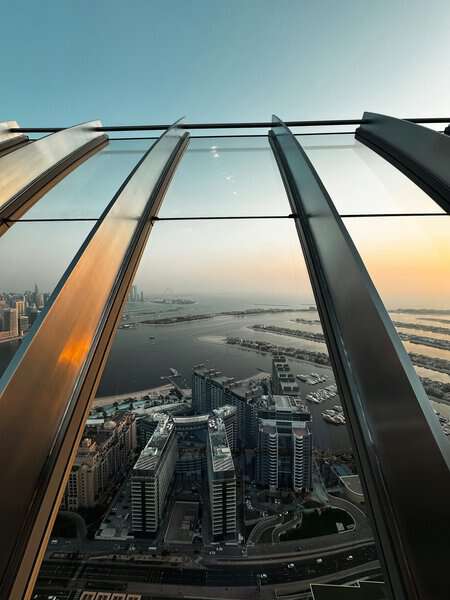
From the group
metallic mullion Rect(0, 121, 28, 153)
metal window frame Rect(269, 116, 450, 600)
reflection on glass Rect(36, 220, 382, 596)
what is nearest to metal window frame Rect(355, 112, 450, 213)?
metal window frame Rect(269, 116, 450, 600)

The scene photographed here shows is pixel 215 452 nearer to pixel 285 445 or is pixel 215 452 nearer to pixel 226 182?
pixel 285 445

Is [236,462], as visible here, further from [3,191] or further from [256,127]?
[256,127]

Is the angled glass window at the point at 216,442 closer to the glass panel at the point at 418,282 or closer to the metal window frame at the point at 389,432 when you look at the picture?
the metal window frame at the point at 389,432

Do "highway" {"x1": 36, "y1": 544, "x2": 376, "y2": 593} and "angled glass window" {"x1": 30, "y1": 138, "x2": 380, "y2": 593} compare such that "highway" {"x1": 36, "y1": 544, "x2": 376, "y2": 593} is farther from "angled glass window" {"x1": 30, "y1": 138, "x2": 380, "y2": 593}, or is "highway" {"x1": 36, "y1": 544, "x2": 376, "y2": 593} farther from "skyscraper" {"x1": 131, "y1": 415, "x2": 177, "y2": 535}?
"skyscraper" {"x1": 131, "y1": 415, "x2": 177, "y2": 535}

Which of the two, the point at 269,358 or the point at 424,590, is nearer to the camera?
the point at 424,590

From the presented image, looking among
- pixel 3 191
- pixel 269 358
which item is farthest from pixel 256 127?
pixel 269 358

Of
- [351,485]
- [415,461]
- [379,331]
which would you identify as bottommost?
[351,485]
